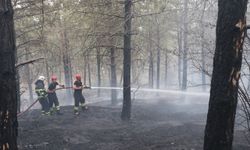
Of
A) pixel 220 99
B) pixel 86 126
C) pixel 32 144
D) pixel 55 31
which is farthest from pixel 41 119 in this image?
pixel 220 99

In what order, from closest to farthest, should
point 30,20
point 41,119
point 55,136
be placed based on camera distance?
point 55,136
point 41,119
point 30,20

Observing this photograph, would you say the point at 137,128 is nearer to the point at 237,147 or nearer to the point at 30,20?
the point at 237,147

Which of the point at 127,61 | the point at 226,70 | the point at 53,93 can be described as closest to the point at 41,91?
the point at 53,93

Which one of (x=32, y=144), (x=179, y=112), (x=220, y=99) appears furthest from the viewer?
(x=179, y=112)

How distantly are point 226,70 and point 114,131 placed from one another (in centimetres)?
908

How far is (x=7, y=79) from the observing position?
4781 millimetres

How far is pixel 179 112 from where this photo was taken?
61.2ft

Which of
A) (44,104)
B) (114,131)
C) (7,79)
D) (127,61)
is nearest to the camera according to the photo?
(7,79)

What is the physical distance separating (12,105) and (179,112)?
14599 mm

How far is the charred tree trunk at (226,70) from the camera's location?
4.62 m

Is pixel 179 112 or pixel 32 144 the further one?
pixel 179 112

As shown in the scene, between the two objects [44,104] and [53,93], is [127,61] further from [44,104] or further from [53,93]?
[44,104]

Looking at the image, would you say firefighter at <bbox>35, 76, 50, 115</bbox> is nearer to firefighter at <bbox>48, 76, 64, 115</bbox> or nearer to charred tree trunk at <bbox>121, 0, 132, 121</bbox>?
firefighter at <bbox>48, 76, 64, 115</bbox>

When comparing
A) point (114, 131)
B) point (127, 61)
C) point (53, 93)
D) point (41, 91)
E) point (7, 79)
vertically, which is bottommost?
point (114, 131)
